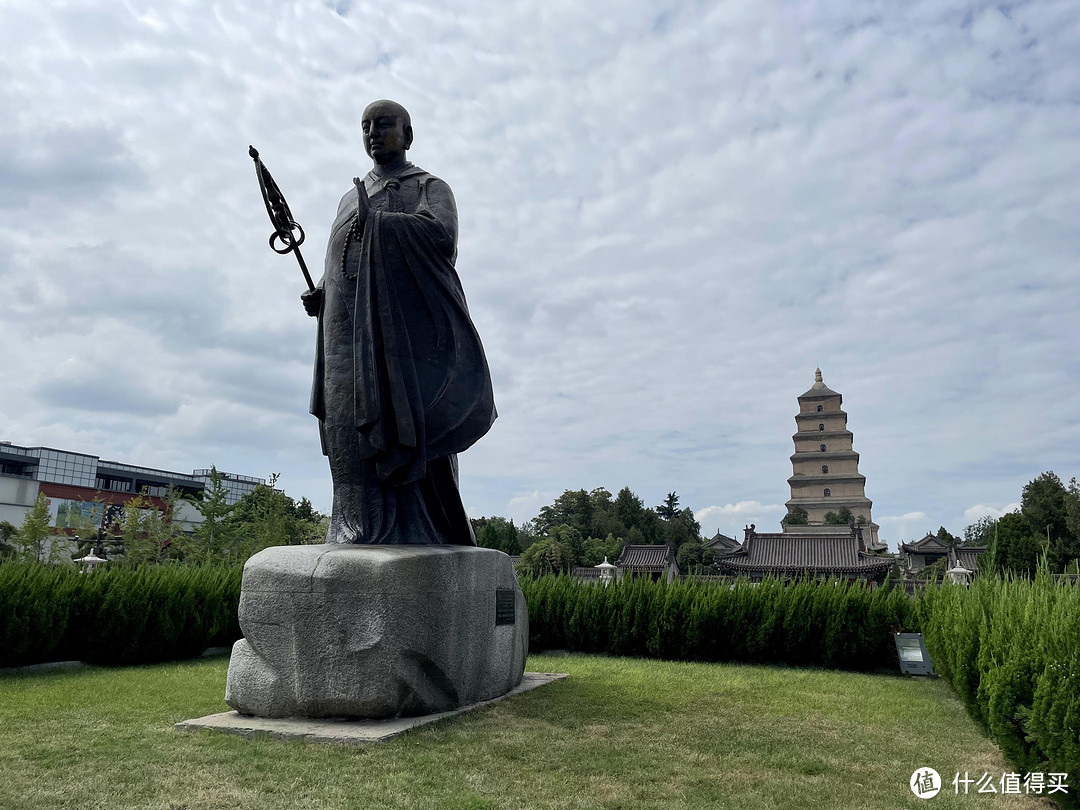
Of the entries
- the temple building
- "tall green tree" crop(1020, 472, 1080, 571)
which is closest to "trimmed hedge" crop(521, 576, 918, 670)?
"tall green tree" crop(1020, 472, 1080, 571)

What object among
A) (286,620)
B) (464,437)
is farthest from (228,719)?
(464,437)

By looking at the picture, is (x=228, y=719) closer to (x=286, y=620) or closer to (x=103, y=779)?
(x=286, y=620)

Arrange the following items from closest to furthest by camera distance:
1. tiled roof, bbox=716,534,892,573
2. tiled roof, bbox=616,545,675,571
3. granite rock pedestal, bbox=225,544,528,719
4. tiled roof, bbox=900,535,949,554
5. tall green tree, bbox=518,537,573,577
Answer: granite rock pedestal, bbox=225,544,528,719 → tiled roof, bbox=716,534,892,573 → tiled roof, bbox=616,545,675,571 → tall green tree, bbox=518,537,573,577 → tiled roof, bbox=900,535,949,554

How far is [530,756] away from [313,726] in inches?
53.6

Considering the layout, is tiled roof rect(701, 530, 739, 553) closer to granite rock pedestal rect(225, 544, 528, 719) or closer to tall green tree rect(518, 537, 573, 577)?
tall green tree rect(518, 537, 573, 577)

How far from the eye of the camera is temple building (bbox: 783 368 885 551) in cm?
5819

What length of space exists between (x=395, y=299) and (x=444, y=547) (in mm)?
1796

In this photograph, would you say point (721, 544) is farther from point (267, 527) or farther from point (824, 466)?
point (267, 527)

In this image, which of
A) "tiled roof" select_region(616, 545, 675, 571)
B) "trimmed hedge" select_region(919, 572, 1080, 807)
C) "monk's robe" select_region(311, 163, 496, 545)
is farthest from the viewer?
"tiled roof" select_region(616, 545, 675, 571)

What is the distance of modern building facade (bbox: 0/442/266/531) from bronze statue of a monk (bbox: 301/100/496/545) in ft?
121

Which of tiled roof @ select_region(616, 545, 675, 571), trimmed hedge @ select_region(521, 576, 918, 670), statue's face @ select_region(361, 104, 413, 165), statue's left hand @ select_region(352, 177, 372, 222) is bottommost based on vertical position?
trimmed hedge @ select_region(521, 576, 918, 670)

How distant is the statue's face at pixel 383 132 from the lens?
246 inches

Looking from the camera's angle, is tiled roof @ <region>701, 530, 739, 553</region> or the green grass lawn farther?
tiled roof @ <region>701, 530, 739, 553</region>

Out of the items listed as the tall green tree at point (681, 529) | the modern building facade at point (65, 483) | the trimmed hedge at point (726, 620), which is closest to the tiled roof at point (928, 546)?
the tall green tree at point (681, 529)
